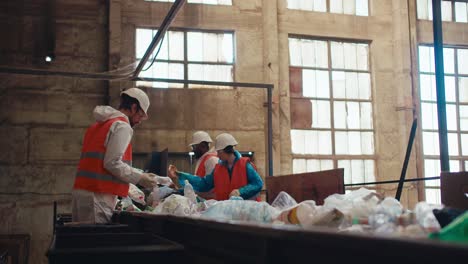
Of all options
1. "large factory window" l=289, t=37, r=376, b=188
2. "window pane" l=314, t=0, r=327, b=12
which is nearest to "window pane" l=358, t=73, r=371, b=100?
"large factory window" l=289, t=37, r=376, b=188

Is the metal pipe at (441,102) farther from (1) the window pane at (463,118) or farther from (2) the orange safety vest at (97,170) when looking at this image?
(1) the window pane at (463,118)

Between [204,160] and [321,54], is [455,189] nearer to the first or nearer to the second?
[204,160]

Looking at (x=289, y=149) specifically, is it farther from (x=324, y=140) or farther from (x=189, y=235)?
(x=189, y=235)

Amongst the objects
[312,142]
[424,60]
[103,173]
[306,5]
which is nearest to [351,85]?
[312,142]

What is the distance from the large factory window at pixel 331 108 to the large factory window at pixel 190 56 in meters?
1.51

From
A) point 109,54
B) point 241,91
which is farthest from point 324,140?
point 109,54

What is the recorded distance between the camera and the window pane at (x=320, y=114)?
1214 cm

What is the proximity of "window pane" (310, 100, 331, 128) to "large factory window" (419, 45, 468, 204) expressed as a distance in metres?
2.27

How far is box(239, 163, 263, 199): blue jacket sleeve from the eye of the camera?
6199 mm

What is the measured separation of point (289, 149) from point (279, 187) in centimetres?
657

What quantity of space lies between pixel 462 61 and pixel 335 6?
341cm

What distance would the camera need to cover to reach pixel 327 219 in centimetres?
192

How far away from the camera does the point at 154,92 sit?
11219mm

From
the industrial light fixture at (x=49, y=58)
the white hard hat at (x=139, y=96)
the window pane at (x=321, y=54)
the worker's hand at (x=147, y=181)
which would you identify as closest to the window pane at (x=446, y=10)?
the window pane at (x=321, y=54)
